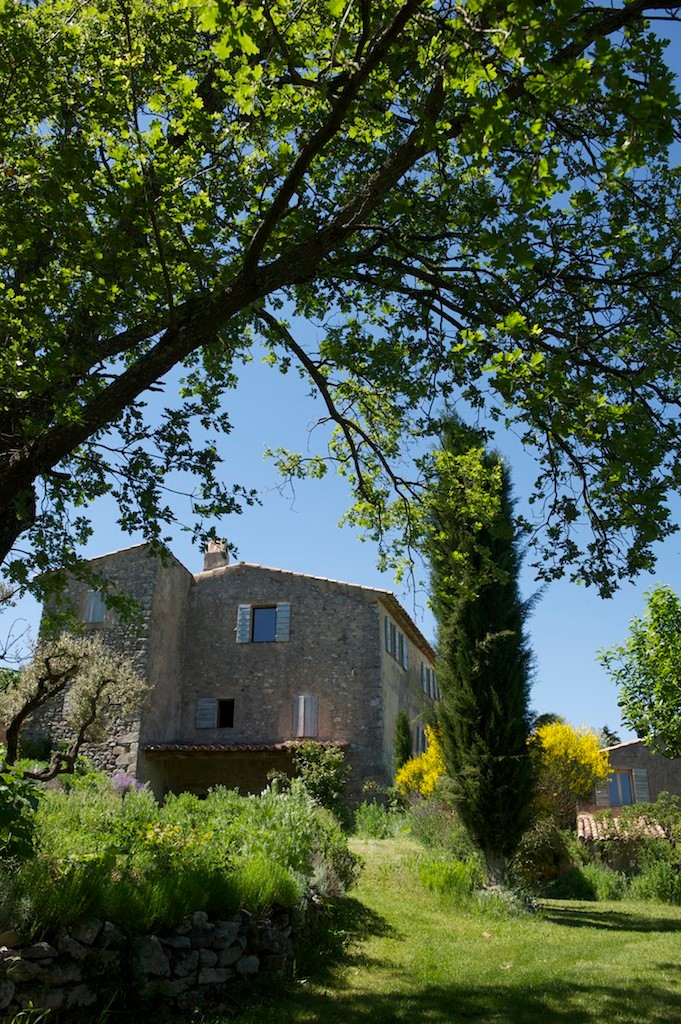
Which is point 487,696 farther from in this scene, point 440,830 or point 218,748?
point 218,748

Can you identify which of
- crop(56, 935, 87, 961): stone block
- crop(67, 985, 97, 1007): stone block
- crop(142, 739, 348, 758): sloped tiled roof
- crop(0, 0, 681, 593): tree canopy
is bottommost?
crop(67, 985, 97, 1007): stone block

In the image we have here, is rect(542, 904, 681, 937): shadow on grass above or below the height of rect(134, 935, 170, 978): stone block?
below

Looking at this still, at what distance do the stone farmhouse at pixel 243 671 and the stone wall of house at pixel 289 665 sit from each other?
0.03m

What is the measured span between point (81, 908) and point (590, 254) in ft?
20.3

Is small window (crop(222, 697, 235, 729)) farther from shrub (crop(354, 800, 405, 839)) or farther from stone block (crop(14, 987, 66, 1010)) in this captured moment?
stone block (crop(14, 987, 66, 1010))

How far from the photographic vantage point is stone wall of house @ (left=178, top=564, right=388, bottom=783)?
68.8 feet

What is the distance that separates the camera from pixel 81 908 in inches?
209

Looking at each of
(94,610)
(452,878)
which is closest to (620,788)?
(452,878)

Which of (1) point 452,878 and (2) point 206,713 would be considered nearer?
(1) point 452,878

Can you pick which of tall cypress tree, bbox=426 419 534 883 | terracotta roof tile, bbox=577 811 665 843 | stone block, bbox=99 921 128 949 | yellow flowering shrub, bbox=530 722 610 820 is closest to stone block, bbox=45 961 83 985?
stone block, bbox=99 921 128 949

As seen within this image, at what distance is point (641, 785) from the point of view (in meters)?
25.2

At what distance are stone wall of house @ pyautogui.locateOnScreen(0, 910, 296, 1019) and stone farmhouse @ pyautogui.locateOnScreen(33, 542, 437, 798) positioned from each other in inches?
536

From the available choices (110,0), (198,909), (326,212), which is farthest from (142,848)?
(110,0)

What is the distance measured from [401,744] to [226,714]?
506cm
